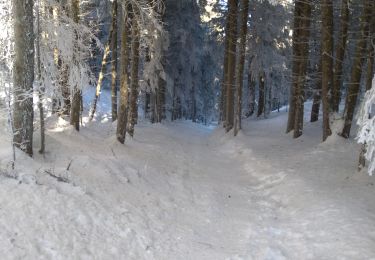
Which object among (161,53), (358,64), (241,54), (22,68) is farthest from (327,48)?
(161,53)

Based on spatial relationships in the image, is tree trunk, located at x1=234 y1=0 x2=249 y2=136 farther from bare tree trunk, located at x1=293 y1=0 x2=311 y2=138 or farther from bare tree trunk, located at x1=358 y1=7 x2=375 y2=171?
bare tree trunk, located at x1=358 y1=7 x2=375 y2=171

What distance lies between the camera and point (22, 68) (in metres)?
7.41

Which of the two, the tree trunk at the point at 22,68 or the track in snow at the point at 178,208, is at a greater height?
the tree trunk at the point at 22,68

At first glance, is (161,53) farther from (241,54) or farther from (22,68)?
(22,68)

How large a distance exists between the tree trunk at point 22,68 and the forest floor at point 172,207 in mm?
420

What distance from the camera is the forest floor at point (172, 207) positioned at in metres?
5.77

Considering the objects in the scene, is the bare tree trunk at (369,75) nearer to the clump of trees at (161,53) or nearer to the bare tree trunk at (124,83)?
the clump of trees at (161,53)

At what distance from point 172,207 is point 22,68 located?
4032mm

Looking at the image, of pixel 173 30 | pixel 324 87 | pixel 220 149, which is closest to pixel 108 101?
pixel 173 30

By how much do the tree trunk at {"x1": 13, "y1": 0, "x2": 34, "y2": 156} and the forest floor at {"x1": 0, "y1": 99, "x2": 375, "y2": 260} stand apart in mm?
420

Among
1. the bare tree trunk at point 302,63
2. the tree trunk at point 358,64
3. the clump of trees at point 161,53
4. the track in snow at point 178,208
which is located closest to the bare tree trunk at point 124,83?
the clump of trees at point 161,53

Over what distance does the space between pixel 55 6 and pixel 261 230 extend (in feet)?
25.2

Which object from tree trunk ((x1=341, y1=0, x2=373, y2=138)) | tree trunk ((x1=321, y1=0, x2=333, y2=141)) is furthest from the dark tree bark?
tree trunk ((x1=341, y1=0, x2=373, y2=138))

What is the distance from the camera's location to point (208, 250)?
21.8 feet
